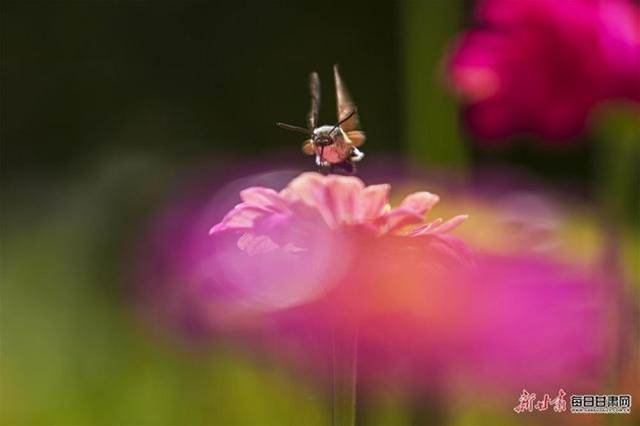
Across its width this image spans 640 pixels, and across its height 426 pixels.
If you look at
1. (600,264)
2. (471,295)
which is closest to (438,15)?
(600,264)

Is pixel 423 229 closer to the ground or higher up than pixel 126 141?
higher up

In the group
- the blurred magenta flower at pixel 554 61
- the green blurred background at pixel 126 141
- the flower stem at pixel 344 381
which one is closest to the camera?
the flower stem at pixel 344 381

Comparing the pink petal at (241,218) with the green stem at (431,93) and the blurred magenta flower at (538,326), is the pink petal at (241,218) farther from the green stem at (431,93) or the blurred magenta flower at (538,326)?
the green stem at (431,93)

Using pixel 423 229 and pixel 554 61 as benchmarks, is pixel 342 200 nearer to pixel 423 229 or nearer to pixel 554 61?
pixel 423 229

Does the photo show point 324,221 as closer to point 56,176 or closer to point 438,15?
point 438,15

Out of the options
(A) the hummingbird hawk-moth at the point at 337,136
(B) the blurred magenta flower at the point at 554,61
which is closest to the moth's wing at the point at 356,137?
(A) the hummingbird hawk-moth at the point at 337,136

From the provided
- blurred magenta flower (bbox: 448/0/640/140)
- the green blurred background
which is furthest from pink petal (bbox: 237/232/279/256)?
the green blurred background

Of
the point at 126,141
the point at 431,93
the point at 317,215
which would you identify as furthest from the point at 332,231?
the point at 126,141
